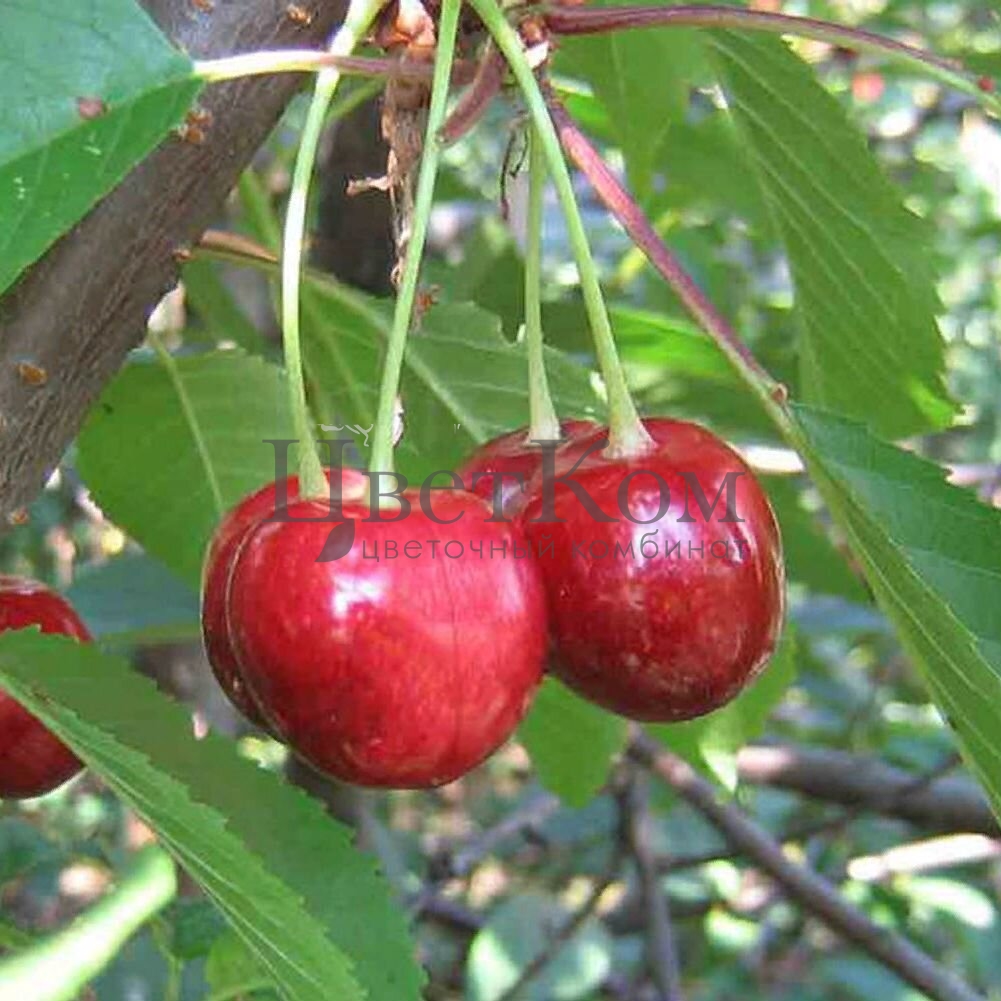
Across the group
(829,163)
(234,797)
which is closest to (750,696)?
(829,163)

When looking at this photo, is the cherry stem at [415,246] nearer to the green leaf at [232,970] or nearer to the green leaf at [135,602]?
the green leaf at [232,970]

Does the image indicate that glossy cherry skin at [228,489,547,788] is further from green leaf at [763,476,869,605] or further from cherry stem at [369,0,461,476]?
green leaf at [763,476,869,605]

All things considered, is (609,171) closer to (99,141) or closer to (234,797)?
(99,141)

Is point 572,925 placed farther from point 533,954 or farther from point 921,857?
point 921,857

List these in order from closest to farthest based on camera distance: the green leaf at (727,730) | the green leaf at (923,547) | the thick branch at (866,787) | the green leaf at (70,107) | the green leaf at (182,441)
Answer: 1. the green leaf at (70,107)
2. the green leaf at (923,547)
3. the green leaf at (182,441)
4. the green leaf at (727,730)
5. the thick branch at (866,787)

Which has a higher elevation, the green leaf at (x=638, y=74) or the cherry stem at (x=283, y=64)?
the cherry stem at (x=283, y=64)

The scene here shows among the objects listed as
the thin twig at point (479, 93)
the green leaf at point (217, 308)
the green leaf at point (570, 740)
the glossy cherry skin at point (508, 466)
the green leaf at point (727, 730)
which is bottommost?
the green leaf at point (570, 740)

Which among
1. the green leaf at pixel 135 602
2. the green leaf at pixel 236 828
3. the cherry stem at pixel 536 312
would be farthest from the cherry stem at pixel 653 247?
the green leaf at pixel 135 602

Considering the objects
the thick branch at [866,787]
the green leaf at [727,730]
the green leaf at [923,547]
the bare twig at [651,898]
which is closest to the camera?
the green leaf at [923,547]
